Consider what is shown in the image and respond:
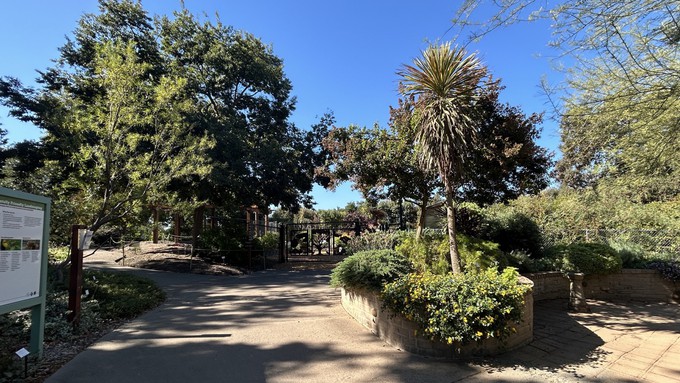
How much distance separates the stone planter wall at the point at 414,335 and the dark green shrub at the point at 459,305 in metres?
0.17

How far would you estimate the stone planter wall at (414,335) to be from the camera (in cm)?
455

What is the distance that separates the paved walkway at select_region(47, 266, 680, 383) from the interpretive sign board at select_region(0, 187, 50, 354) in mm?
791

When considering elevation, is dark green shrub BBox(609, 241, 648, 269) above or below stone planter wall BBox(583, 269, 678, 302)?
above

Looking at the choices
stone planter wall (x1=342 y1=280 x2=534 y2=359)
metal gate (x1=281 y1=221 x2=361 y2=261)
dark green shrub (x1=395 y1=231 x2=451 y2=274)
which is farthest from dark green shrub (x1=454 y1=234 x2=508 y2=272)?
metal gate (x1=281 y1=221 x2=361 y2=261)

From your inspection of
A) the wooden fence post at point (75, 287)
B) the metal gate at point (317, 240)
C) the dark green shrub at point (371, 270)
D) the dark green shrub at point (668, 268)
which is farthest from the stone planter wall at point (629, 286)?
the wooden fence post at point (75, 287)

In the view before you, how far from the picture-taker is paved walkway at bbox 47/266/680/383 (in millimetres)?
4047

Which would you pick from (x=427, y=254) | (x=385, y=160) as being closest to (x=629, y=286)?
(x=427, y=254)

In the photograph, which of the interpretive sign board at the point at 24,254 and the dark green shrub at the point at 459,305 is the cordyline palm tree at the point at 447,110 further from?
the interpretive sign board at the point at 24,254

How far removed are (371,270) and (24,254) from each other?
4.10 metres

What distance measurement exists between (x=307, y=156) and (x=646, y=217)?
480 inches

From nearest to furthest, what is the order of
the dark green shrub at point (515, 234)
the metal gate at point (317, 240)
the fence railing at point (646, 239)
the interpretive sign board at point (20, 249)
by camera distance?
the interpretive sign board at point (20, 249) → the dark green shrub at point (515, 234) → the fence railing at point (646, 239) → the metal gate at point (317, 240)

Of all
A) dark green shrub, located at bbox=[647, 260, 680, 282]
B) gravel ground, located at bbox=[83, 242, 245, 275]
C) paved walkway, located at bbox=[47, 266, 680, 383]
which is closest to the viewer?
paved walkway, located at bbox=[47, 266, 680, 383]

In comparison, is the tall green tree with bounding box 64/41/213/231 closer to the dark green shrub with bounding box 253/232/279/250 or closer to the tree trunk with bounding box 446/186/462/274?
the tree trunk with bounding box 446/186/462/274

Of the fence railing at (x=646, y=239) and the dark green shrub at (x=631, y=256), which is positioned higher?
the fence railing at (x=646, y=239)
